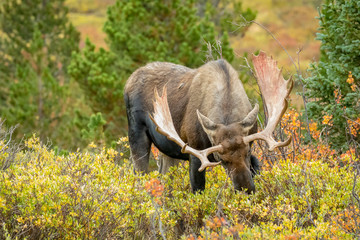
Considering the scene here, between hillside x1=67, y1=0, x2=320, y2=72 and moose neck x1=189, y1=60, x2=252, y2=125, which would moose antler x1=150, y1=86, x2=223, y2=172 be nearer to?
moose neck x1=189, y1=60, x2=252, y2=125

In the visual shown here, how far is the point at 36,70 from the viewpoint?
2009cm

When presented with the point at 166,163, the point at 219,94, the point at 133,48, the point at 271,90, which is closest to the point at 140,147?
the point at 166,163

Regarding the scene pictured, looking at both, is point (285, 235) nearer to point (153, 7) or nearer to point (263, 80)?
point (263, 80)

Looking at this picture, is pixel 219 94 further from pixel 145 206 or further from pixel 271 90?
pixel 145 206

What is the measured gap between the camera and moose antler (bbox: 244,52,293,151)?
6000 millimetres

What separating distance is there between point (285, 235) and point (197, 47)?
11974 mm

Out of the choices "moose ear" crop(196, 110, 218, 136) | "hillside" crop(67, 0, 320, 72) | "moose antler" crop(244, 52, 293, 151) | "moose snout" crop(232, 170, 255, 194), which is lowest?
"hillside" crop(67, 0, 320, 72)

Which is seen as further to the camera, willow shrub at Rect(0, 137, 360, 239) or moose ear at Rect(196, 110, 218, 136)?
moose ear at Rect(196, 110, 218, 136)

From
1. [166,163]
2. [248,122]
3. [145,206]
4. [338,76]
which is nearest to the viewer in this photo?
[145,206]

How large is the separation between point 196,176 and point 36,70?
15004 millimetres

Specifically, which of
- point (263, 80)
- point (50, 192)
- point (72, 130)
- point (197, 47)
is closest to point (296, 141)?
point (263, 80)

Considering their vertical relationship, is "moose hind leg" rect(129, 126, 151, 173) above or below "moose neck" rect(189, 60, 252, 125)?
below

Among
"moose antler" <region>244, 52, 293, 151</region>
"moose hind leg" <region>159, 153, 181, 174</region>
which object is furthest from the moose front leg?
Answer: "moose hind leg" <region>159, 153, 181, 174</region>

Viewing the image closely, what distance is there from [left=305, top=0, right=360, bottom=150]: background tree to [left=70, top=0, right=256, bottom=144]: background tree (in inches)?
285
